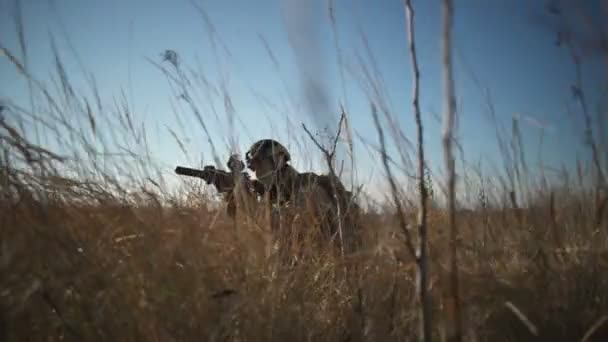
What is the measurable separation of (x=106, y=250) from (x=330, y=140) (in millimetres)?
693

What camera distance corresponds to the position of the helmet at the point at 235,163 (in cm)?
121

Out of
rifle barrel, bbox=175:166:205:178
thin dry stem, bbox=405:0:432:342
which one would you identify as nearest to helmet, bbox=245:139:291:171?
rifle barrel, bbox=175:166:205:178

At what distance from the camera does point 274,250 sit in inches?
42.1

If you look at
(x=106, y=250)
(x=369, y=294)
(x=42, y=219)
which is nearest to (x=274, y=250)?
(x=369, y=294)

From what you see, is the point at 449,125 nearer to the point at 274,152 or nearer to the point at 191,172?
the point at 274,152

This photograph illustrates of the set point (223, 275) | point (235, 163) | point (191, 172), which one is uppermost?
point (191, 172)

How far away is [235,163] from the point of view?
1.22m

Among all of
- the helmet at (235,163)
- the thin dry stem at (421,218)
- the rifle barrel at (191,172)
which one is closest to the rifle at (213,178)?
the rifle barrel at (191,172)

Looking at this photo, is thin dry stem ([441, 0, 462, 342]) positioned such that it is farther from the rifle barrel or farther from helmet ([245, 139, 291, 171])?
the rifle barrel

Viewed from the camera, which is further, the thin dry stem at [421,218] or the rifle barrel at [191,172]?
the rifle barrel at [191,172]

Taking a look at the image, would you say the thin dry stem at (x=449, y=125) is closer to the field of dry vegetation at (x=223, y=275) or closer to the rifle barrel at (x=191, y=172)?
the field of dry vegetation at (x=223, y=275)

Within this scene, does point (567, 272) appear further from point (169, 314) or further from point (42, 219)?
point (42, 219)

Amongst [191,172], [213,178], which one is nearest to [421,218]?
→ [213,178]

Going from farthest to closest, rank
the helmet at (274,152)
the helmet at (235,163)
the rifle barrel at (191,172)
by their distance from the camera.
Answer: the rifle barrel at (191,172) → the helmet at (274,152) → the helmet at (235,163)
